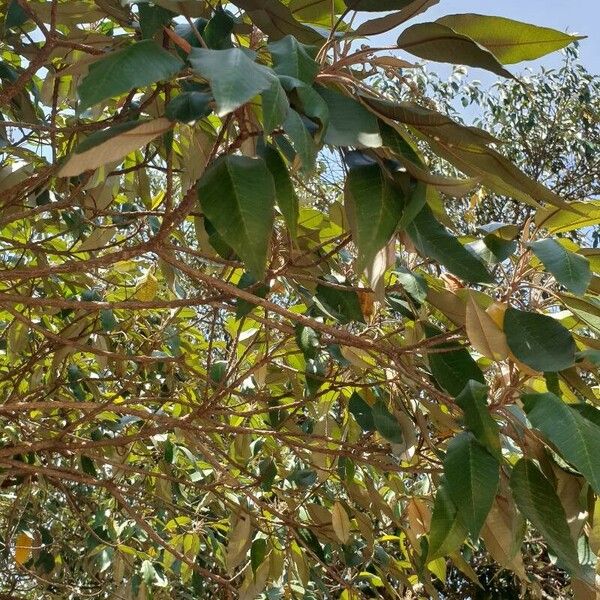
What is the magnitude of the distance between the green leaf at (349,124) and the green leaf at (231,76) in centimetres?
11

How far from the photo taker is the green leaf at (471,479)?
0.89 m

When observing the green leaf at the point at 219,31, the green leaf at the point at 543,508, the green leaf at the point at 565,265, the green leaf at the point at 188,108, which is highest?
the green leaf at the point at 219,31

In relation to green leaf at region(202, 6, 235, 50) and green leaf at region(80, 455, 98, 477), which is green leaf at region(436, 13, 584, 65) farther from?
green leaf at region(80, 455, 98, 477)

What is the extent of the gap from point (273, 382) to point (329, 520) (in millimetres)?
334

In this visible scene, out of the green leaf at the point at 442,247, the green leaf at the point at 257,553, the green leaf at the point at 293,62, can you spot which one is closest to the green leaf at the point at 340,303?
the green leaf at the point at 442,247

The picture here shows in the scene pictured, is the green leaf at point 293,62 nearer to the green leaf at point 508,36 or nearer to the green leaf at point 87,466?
the green leaf at point 508,36

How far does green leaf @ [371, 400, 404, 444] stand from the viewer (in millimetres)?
1489

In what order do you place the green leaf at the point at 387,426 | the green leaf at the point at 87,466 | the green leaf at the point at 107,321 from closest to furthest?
the green leaf at the point at 387,426 → the green leaf at the point at 107,321 → the green leaf at the point at 87,466

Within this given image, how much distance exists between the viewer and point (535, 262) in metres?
1.14

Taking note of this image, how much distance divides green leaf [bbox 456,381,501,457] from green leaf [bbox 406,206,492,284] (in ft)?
0.37

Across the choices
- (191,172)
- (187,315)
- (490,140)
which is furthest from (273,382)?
(490,140)

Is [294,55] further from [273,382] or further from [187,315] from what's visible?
[187,315]

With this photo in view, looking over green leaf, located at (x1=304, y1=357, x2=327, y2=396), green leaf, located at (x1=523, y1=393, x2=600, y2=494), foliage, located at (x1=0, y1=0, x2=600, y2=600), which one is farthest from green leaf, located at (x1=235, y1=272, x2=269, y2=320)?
green leaf, located at (x1=523, y1=393, x2=600, y2=494)

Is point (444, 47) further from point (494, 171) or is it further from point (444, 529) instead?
point (444, 529)
